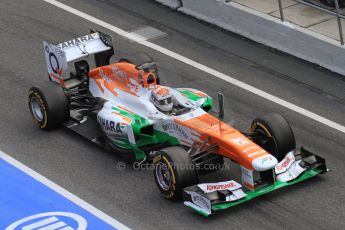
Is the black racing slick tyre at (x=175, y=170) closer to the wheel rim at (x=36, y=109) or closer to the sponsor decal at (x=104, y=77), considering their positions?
the sponsor decal at (x=104, y=77)

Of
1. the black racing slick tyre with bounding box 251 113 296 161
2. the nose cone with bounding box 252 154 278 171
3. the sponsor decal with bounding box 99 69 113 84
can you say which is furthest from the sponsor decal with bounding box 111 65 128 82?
the nose cone with bounding box 252 154 278 171

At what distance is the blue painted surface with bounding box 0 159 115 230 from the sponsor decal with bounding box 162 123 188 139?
1747mm

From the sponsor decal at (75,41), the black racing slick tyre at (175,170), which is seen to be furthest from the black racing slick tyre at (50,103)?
the black racing slick tyre at (175,170)

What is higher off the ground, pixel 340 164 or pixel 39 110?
pixel 39 110

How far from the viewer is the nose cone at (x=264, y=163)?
12.7 m

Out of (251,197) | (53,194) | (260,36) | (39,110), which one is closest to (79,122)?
(39,110)

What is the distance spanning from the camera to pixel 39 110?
50.0 feet

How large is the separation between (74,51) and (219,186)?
4.20 meters

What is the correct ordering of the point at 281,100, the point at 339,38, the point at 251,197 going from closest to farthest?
1. the point at 251,197
2. the point at 281,100
3. the point at 339,38

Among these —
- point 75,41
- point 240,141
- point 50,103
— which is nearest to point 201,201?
point 240,141

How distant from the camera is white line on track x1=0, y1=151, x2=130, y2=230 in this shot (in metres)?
12.9

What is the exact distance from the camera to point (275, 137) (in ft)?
44.7

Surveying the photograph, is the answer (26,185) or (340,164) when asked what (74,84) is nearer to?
(26,185)

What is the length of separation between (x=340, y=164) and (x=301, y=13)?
17.7 ft
